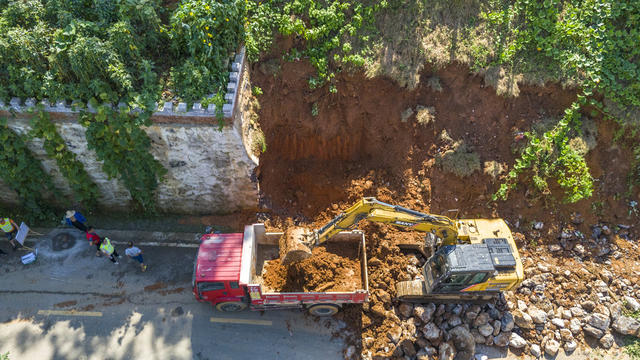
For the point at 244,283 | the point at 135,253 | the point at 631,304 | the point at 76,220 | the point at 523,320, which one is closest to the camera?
the point at 244,283

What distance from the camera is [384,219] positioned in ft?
32.9

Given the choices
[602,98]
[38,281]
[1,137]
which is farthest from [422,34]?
[38,281]

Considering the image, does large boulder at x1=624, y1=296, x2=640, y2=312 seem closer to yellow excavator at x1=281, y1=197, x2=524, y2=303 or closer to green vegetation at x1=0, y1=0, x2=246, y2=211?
yellow excavator at x1=281, y1=197, x2=524, y2=303

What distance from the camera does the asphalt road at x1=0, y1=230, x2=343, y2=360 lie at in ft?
35.6

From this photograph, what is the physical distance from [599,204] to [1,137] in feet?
68.3

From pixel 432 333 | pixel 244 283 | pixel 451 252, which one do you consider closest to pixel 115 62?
pixel 244 283

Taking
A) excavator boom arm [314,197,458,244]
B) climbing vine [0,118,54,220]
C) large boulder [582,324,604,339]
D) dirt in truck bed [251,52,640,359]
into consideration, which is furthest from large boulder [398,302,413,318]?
climbing vine [0,118,54,220]

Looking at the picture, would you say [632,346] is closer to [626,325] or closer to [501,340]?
[626,325]

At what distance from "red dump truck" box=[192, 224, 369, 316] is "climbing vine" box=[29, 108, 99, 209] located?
5249mm

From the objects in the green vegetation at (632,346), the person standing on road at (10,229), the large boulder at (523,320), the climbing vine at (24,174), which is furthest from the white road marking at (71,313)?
the green vegetation at (632,346)

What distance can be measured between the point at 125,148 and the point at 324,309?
8.03 meters

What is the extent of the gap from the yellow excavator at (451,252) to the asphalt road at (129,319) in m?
2.58

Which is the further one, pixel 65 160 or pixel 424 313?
pixel 65 160

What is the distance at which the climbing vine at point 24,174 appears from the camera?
1164 centimetres
